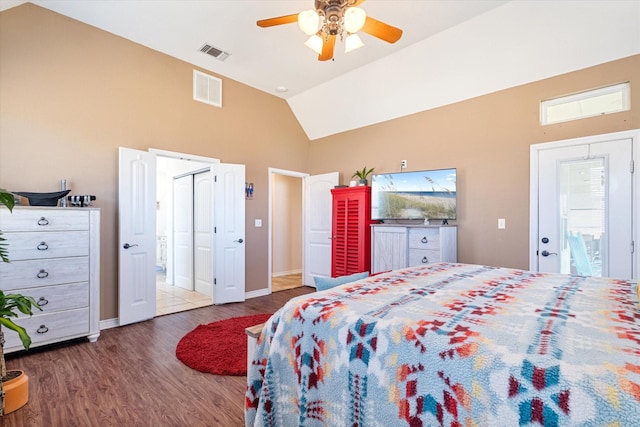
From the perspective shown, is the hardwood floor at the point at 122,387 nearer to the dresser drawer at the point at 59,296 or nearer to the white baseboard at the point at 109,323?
the white baseboard at the point at 109,323

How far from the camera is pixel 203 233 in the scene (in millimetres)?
4938

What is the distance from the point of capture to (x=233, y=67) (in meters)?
4.34

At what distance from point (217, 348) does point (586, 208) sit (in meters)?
3.86

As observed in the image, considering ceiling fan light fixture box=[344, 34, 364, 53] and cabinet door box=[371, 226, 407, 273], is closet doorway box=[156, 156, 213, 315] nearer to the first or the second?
cabinet door box=[371, 226, 407, 273]

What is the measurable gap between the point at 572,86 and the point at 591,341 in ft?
11.1

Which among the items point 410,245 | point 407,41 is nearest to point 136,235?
point 410,245

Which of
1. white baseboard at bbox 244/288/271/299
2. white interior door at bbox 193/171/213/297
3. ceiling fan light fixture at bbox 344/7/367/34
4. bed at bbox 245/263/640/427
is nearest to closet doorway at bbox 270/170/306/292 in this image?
white baseboard at bbox 244/288/271/299

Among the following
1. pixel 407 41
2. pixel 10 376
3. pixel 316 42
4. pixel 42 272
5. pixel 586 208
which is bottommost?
pixel 10 376

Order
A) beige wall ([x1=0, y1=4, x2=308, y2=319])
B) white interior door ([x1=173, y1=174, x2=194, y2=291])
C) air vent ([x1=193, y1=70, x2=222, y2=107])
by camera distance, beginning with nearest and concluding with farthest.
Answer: beige wall ([x1=0, y1=4, x2=308, y2=319])
air vent ([x1=193, y1=70, x2=222, y2=107])
white interior door ([x1=173, y1=174, x2=194, y2=291])

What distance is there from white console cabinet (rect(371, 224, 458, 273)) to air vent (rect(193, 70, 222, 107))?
294 centimetres

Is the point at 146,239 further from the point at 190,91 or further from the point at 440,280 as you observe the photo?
the point at 440,280

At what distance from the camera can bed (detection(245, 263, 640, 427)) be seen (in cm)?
75

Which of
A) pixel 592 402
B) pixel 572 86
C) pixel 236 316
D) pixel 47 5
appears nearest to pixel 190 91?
pixel 47 5

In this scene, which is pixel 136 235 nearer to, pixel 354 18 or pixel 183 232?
pixel 183 232
